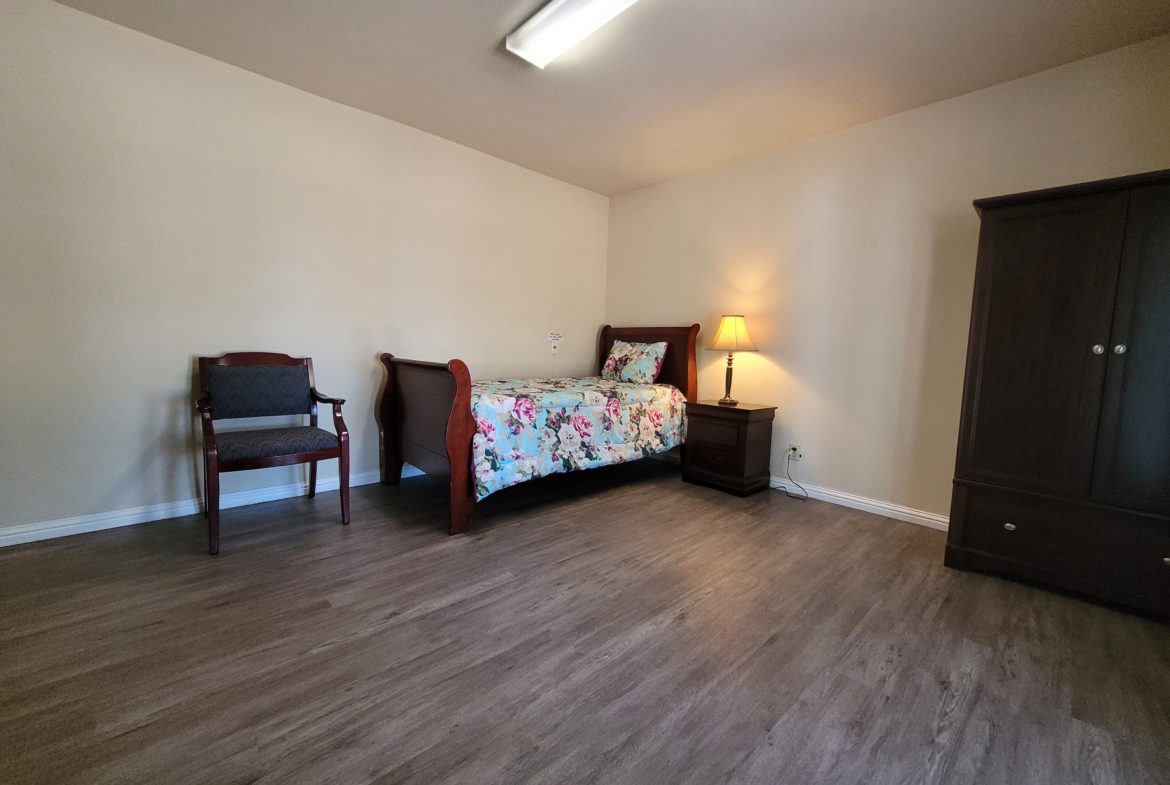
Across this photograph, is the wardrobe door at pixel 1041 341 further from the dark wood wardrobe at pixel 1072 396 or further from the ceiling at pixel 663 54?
the ceiling at pixel 663 54

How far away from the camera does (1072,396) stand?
6.27 ft

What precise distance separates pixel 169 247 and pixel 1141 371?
446 cm

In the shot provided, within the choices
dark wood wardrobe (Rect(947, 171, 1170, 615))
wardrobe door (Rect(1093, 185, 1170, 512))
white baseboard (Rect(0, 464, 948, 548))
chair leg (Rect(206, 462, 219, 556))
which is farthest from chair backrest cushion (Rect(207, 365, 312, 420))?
wardrobe door (Rect(1093, 185, 1170, 512))

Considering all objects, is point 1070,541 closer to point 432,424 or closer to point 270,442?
point 432,424

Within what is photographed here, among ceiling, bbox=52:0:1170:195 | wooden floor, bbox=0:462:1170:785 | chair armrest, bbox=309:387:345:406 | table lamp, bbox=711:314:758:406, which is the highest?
ceiling, bbox=52:0:1170:195

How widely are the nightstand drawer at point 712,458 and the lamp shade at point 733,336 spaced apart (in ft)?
2.40

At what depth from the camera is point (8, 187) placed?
207 cm

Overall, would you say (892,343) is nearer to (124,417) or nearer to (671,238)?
(671,238)

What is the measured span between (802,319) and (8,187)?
4304 mm

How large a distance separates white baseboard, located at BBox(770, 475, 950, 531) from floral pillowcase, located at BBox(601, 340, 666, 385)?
4.05ft

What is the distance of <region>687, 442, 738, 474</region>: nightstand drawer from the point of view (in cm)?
322

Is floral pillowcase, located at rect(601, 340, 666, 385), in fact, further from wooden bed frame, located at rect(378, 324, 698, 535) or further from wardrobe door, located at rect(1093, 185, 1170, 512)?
wardrobe door, located at rect(1093, 185, 1170, 512)

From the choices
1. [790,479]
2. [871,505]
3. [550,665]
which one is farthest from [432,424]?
[871,505]

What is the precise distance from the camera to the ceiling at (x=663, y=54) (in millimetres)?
1981
